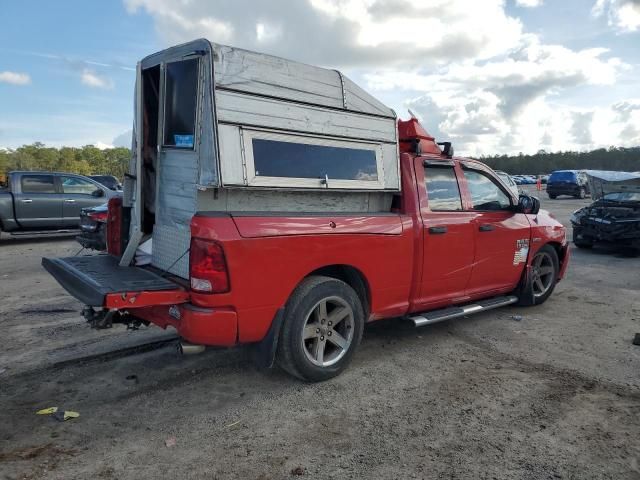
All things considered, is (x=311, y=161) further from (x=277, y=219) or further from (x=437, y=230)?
(x=437, y=230)

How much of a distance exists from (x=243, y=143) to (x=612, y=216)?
1000 centimetres

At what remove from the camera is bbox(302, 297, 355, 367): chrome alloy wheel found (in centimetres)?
386

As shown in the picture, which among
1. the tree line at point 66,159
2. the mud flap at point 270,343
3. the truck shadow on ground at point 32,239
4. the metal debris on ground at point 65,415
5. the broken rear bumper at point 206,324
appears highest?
the tree line at point 66,159

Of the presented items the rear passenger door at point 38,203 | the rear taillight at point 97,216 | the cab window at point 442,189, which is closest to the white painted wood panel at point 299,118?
the cab window at point 442,189

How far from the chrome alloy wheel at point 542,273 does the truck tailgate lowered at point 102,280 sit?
14.5 feet

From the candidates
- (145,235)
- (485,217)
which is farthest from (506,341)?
(145,235)

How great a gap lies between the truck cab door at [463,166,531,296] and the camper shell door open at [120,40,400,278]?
1175 millimetres

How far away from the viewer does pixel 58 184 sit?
1242cm

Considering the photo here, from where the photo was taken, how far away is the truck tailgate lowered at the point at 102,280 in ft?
10.7

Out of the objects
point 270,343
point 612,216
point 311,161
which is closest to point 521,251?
point 311,161

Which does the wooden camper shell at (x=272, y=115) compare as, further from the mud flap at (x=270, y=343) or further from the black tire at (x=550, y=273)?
the black tire at (x=550, y=273)

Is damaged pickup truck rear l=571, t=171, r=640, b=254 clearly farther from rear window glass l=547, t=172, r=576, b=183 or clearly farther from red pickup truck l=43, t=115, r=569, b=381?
rear window glass l=547, t=172, r=576, b=183

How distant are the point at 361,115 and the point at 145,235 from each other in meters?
2.14

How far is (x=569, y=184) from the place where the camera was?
96.5 feet
